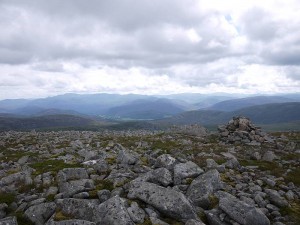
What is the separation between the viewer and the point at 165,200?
15031 mm

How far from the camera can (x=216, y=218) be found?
14656 millimetres

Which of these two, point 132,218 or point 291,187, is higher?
point 132,218

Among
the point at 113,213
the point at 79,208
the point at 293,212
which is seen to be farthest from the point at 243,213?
the point at 79,208

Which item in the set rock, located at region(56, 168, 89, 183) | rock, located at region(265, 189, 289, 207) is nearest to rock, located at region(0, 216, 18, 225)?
rock, located at region(56, 168, 89, 183)

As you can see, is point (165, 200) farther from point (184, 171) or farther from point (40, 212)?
point (40, 212)

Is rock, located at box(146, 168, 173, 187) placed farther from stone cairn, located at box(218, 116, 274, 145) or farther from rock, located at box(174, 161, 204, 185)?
stone cairn, located at box(218, 116, 274, 145)

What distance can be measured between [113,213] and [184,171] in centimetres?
755

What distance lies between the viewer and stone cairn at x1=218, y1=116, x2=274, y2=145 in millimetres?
50009

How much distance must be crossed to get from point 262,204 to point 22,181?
1629 cm

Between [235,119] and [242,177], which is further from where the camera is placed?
[235,119]

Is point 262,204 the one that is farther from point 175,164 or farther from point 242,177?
point 175,164

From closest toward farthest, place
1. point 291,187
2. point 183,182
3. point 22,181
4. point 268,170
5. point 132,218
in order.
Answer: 1. point 132,218
2. point 183,182
3. point 22,181
4. point 291,187
5. point 268,170

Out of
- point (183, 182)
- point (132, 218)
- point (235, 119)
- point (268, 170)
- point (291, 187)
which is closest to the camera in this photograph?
point (132, 218)

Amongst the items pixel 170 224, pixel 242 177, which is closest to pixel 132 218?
pixel 170 224
